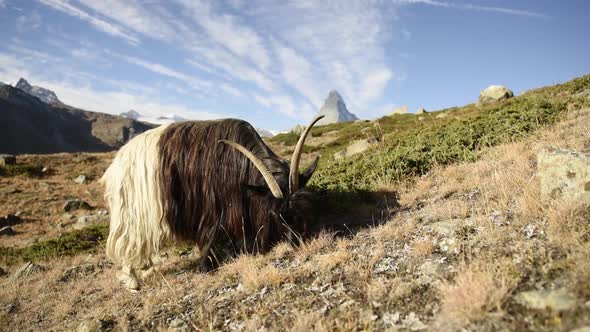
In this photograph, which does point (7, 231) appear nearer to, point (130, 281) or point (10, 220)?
point (10, 220)

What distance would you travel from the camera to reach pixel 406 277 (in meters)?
3.46

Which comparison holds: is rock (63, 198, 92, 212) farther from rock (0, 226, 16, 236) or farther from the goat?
the goat

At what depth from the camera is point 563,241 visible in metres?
3.06

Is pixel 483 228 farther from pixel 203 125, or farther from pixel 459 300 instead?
pixel 203 125

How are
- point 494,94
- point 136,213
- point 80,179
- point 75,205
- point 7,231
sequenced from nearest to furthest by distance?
point 136,213 → point 7,231 → point 75,205 → point 80,179 → point 494,94

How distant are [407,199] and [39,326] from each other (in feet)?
21.3

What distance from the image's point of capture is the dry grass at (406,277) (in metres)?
2.67

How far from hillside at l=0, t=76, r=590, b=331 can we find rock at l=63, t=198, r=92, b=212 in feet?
30.3

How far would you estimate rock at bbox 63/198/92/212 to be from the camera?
1766 centimetres

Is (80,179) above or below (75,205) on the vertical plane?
above

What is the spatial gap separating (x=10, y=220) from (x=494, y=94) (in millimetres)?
32628

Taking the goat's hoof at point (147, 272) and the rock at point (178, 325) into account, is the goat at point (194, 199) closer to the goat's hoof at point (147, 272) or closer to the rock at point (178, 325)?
the goat's hoof at point (147, 272)

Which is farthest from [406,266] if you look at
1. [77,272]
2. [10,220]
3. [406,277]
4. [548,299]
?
[10,220]

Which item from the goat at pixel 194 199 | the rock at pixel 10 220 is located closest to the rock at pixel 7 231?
the rock at pixel 10 220
